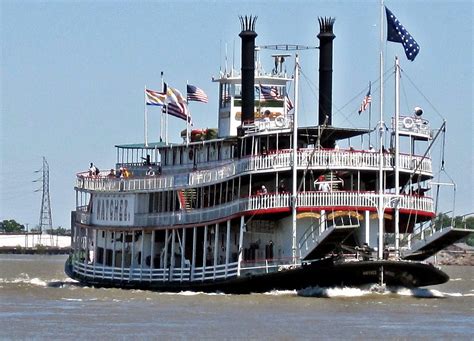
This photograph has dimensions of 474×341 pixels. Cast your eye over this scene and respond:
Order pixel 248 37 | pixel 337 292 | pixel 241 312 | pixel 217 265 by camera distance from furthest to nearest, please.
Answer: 1. pixel 248 37
2. pixel 217 265
3. pixel 337 292
4. pixel 241 312

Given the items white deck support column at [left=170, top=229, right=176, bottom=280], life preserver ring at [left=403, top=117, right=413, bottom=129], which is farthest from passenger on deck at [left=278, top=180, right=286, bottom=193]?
white deck support column at [left=170, top=229, right=176, bottom=280]

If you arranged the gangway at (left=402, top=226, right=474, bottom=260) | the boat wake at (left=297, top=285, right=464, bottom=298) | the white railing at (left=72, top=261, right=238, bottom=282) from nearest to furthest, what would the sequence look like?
the gangway at (left=402, top=226, right=474, bottom=260) → the boat wake at (left=297, top=285, right=464, bottom=298) → the white railing at (left=72, top=261, right=238, bottom=282)

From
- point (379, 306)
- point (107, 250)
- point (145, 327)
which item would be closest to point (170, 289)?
point (107, 250)

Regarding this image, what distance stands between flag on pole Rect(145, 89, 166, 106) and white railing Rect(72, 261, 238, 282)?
7.43 m

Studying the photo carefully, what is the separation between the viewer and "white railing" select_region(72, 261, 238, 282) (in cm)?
5856

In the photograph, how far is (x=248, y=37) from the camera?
Answer: 63.5m

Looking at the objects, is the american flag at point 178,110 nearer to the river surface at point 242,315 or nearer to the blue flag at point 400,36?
the river surface at point 242,315

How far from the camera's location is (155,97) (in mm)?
69000

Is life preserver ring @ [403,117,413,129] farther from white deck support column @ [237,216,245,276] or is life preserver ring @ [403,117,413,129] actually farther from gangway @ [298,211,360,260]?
white deck support column @ [237,216,245,276]

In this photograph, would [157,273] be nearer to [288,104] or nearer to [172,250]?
[172,250]

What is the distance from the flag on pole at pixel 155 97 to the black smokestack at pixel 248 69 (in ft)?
21.4

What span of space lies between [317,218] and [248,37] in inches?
406

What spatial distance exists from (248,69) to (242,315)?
17.2m

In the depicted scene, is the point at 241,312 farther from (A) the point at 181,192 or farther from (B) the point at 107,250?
(B) the point at 107,250
